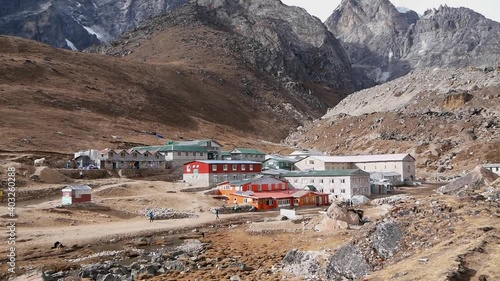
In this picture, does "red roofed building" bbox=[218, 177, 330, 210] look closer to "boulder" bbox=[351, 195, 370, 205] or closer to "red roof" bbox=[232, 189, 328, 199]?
"red roof" bbox=[232, 189, 328, 199]

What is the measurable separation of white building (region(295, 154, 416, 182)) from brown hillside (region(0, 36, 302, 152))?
3878 cm

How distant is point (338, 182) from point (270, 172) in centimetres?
1553

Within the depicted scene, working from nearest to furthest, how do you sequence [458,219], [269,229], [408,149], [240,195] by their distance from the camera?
[458,219] → [269,229] → [240,195] → [408,149]

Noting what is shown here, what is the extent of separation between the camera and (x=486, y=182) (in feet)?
167

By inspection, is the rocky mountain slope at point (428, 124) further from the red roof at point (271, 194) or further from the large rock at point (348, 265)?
the large rock at point (348, 265)

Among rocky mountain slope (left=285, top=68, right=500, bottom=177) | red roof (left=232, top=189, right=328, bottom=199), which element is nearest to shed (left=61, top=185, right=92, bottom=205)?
red roof (left=232, top=189, right=328, bottom=199)

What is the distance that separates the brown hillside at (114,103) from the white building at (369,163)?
127ft

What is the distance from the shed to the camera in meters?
48.9

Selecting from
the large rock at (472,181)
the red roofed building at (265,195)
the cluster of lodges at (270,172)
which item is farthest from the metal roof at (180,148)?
the large rock at (472,181)

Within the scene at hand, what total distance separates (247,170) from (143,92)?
81.3 m

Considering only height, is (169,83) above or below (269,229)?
above

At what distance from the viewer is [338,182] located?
2596 inches

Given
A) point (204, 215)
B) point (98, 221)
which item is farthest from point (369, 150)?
point (98, 221)

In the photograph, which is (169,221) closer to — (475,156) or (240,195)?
(240,195)
